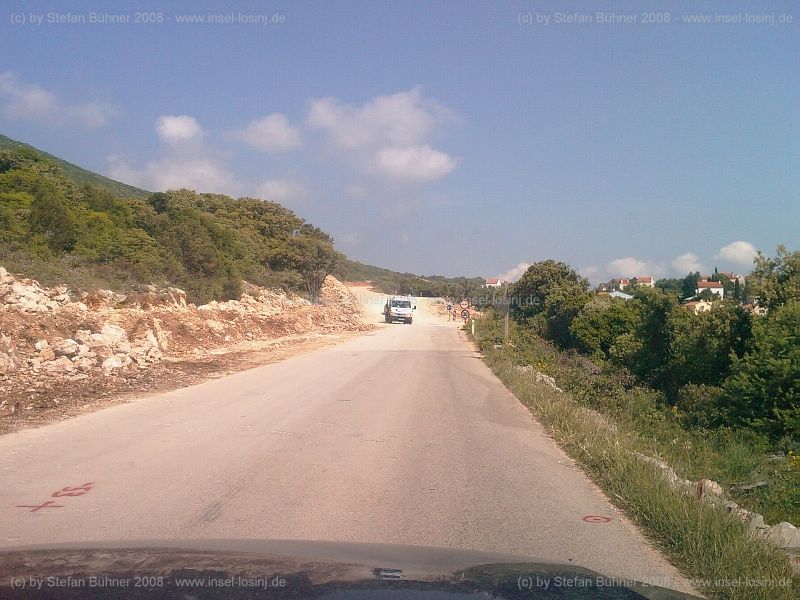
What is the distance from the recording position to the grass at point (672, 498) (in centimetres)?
479

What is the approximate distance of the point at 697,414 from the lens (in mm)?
12719

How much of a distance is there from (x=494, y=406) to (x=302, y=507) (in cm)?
788

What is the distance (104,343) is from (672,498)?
15.4 m

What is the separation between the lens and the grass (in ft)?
15.7

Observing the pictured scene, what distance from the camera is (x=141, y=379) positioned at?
623 inches

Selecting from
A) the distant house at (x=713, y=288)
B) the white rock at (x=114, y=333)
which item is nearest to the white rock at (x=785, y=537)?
the distant house at (x=713, y=288)

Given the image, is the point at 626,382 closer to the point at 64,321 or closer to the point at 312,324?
the point at 64,321

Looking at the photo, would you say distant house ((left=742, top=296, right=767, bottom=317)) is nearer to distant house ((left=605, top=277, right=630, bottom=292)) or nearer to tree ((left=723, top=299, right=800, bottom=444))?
tree ((left=723, top=299, right=800, bottom=444))

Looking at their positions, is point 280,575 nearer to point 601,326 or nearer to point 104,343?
point 104,343

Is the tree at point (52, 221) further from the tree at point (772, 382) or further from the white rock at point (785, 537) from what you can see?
the white rock at point (785, 537)

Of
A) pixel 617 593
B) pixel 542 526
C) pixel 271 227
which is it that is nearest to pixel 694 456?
pixel 542 526

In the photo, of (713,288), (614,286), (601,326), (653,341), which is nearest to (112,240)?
(601,326)

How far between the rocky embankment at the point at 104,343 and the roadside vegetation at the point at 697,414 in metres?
8.76

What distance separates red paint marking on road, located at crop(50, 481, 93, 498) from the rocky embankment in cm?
401
